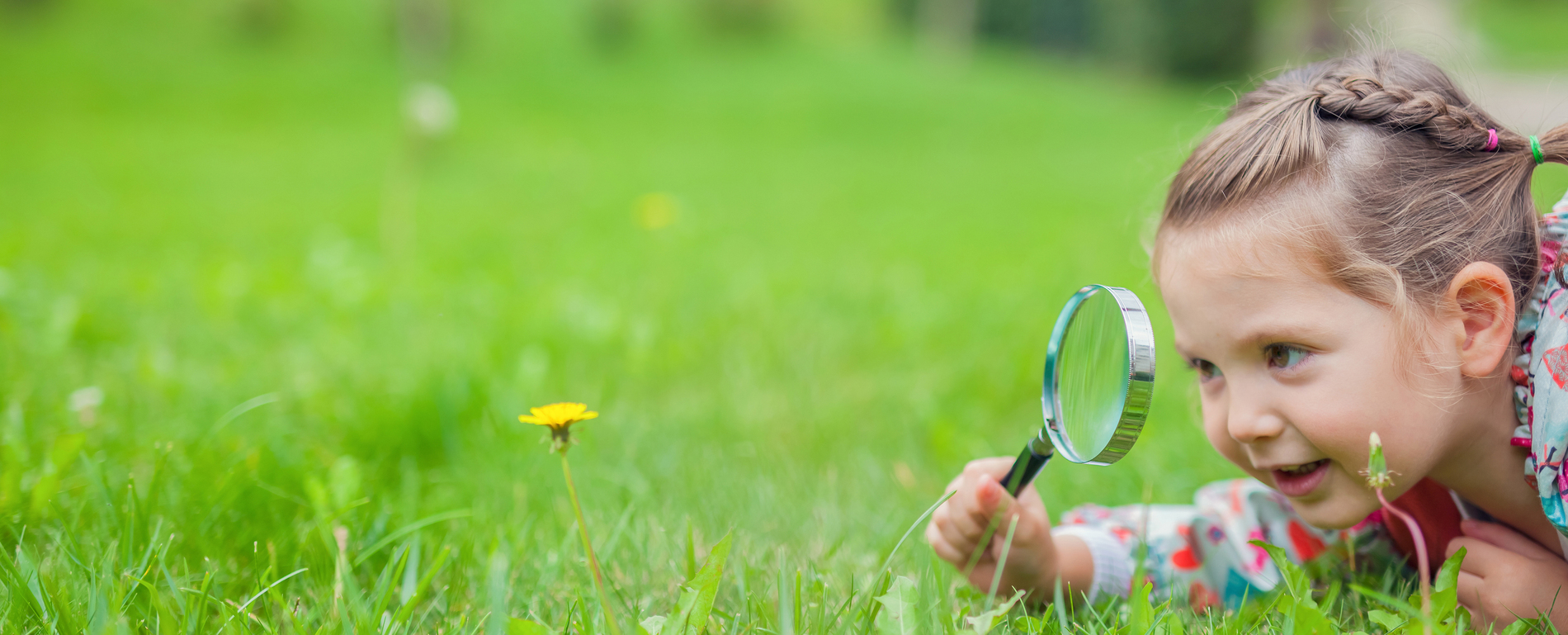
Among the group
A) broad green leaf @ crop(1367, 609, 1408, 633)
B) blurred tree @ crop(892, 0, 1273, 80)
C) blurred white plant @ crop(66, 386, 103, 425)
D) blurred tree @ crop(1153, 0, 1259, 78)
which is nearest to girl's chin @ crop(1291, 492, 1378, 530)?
broad green leaf @ crop(1367, 609, 1408, 633)

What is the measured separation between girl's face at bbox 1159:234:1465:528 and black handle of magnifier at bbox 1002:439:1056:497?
0.22 m

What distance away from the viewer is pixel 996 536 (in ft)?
4.31

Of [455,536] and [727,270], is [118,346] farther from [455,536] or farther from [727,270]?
[727,270]

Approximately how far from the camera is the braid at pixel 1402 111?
1.16m

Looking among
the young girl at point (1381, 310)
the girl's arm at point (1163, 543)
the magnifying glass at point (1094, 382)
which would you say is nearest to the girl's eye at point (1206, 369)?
the young girl at point (1381, 310)

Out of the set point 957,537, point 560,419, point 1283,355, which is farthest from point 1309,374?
point 560,419

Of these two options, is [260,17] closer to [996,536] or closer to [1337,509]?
[996,536]

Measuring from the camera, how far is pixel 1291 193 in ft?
3.82

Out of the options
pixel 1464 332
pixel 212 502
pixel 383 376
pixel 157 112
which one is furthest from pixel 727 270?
pixel 157 112

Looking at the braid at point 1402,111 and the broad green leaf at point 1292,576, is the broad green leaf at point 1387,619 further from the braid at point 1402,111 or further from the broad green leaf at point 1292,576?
the braid at point 1402,111

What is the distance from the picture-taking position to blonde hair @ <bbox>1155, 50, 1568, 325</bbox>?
3.71 feet

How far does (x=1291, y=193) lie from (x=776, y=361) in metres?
1.52

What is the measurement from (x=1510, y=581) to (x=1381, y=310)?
0.37 meters

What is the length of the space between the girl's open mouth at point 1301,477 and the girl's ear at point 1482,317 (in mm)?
188
